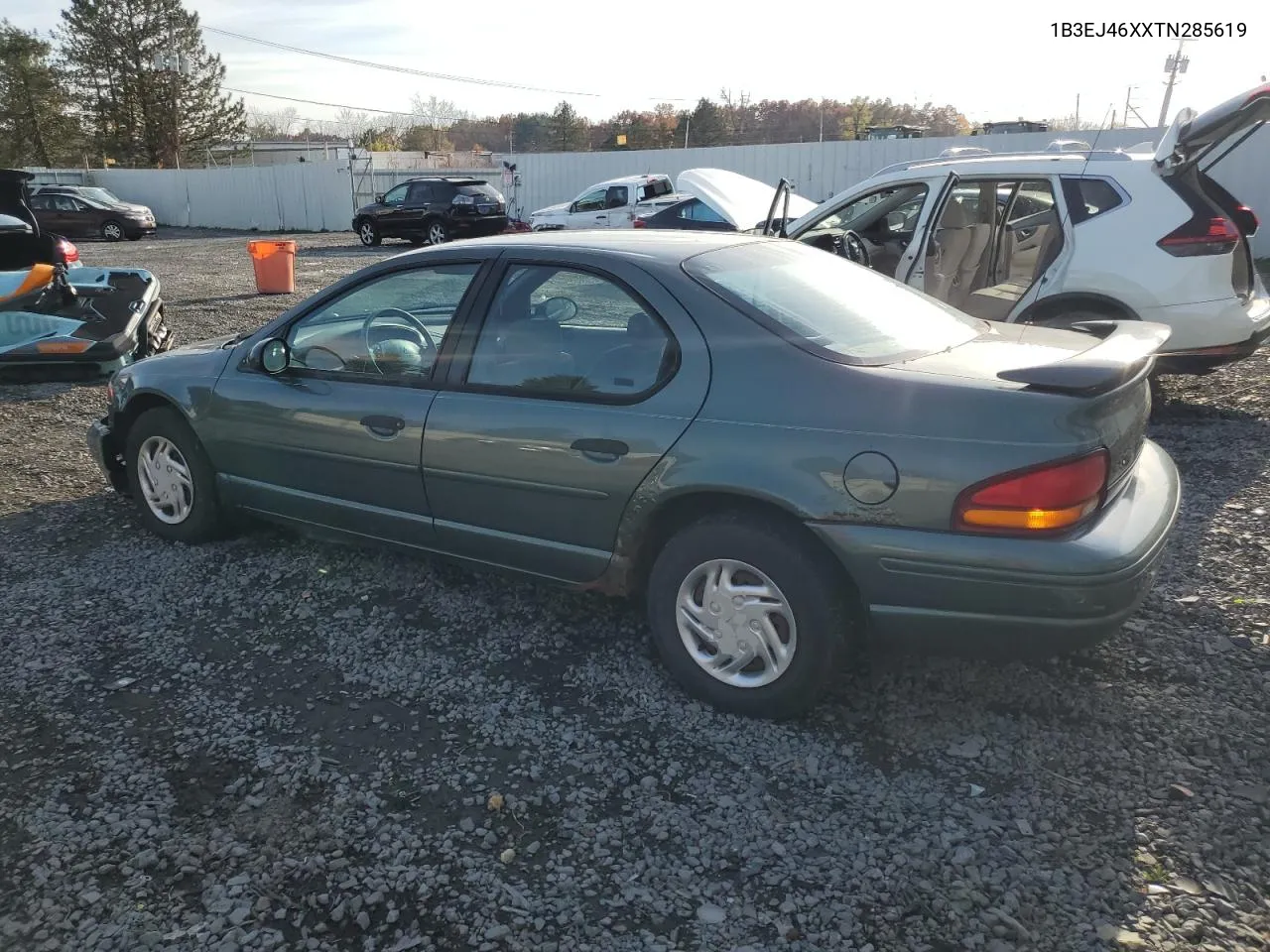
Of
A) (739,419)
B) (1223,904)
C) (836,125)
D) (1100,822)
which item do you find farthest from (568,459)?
(836,125)

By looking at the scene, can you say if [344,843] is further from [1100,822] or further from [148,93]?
[148,93]

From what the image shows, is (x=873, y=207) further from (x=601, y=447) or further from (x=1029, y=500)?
(x=1029, y=500)

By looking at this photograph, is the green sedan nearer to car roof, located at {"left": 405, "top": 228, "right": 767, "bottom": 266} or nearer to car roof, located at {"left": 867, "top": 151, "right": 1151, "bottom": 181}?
car roof, located at {"left": 405, "top": 228, "right": 767, "bottom": 266}

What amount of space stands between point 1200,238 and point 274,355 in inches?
210

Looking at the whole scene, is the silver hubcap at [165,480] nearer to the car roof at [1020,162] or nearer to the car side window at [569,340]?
the car side window at [569,340]

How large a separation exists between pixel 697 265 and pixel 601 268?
350 millimetres

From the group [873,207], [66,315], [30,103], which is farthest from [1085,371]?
[30,103]

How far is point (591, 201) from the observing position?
69.7 ft

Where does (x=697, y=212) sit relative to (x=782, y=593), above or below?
above

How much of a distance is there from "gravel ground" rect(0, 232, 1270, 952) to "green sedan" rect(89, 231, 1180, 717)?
1.21 ft

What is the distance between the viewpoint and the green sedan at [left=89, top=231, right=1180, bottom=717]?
2693mm

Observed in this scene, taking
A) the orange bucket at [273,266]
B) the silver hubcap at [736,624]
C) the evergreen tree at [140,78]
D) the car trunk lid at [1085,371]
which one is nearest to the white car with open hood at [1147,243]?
the car trunk lid at [1085,371]

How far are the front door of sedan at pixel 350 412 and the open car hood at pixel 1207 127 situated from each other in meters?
4.38

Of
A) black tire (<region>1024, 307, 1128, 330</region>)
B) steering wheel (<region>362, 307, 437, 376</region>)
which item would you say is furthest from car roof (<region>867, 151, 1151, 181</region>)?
steering wheel (<region>362, 307, 437, 376</region>)
